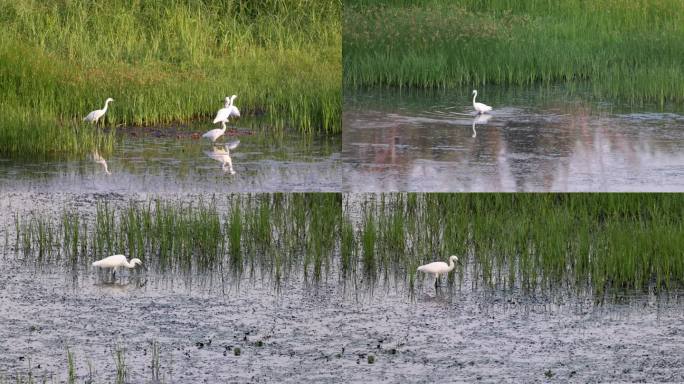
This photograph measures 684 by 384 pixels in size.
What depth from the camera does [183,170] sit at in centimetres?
1225

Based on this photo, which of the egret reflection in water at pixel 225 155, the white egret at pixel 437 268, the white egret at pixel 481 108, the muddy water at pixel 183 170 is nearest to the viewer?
the white egret at pixel 437 268

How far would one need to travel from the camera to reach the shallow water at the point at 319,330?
799cm

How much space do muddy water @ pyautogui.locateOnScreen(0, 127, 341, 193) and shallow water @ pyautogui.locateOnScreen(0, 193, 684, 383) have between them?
6.04ft

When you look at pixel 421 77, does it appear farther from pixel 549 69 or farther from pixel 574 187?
pixel 574 187

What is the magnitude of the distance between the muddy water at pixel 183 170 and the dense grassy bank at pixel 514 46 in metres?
1.06

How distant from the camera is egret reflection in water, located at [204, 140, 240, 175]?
40.5 ft

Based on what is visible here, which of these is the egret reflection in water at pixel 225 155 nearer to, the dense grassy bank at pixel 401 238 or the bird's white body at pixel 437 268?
the dense grassy bank at pixel 401 238

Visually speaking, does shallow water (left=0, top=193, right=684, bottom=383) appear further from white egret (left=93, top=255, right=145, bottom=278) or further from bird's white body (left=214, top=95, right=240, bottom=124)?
bird's white body (left=214, top=95, right=240, bottom=124)

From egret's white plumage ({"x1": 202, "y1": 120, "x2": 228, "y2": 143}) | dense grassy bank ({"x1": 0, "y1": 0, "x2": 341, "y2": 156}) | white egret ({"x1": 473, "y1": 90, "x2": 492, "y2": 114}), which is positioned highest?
dense grassy bank ({"x1": 0, "y1": 0, "x2": 341, "y2": 156})

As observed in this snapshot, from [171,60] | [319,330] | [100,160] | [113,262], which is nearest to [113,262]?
[113,262]

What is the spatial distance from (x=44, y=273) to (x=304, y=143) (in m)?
3.42

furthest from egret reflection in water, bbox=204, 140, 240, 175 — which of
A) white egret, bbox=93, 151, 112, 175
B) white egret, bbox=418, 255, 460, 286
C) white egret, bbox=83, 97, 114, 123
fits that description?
white egret, bbox=418, 255, 460, 286

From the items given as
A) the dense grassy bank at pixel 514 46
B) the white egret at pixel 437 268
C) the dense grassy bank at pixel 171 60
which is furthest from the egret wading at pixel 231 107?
the white egret at pixel 437 268

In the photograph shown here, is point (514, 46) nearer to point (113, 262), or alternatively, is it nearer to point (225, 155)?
point (225, 155)
